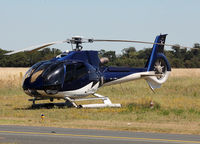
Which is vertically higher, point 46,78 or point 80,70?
point 80,70

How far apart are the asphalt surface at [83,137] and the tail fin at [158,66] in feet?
45.0

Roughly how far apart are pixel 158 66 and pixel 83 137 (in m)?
16.3

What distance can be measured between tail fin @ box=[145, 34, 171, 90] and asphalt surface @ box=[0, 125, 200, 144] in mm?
13713

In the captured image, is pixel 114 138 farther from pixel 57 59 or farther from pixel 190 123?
pixel 57 59

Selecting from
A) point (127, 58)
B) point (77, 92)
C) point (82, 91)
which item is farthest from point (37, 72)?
point (127, 58)

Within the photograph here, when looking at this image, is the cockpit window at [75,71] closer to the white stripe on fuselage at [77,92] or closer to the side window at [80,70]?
the side window at [80,70]

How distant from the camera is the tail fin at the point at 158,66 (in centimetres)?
2811

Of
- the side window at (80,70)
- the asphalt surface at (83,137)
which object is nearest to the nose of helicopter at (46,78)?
the side window at (80,70)

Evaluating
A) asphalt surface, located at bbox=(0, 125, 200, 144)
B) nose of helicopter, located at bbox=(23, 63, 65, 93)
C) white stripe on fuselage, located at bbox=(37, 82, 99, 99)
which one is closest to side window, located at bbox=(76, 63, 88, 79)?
white stripe on fuselage, located at bbox=(37, 82, 99, 99)

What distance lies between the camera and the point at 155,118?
20.0 metres

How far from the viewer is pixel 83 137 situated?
13156mm

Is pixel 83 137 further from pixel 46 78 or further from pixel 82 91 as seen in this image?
pixel 82 91

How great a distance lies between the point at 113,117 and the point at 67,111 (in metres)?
3.07

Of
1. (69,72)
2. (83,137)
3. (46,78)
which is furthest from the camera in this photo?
(69,72)
